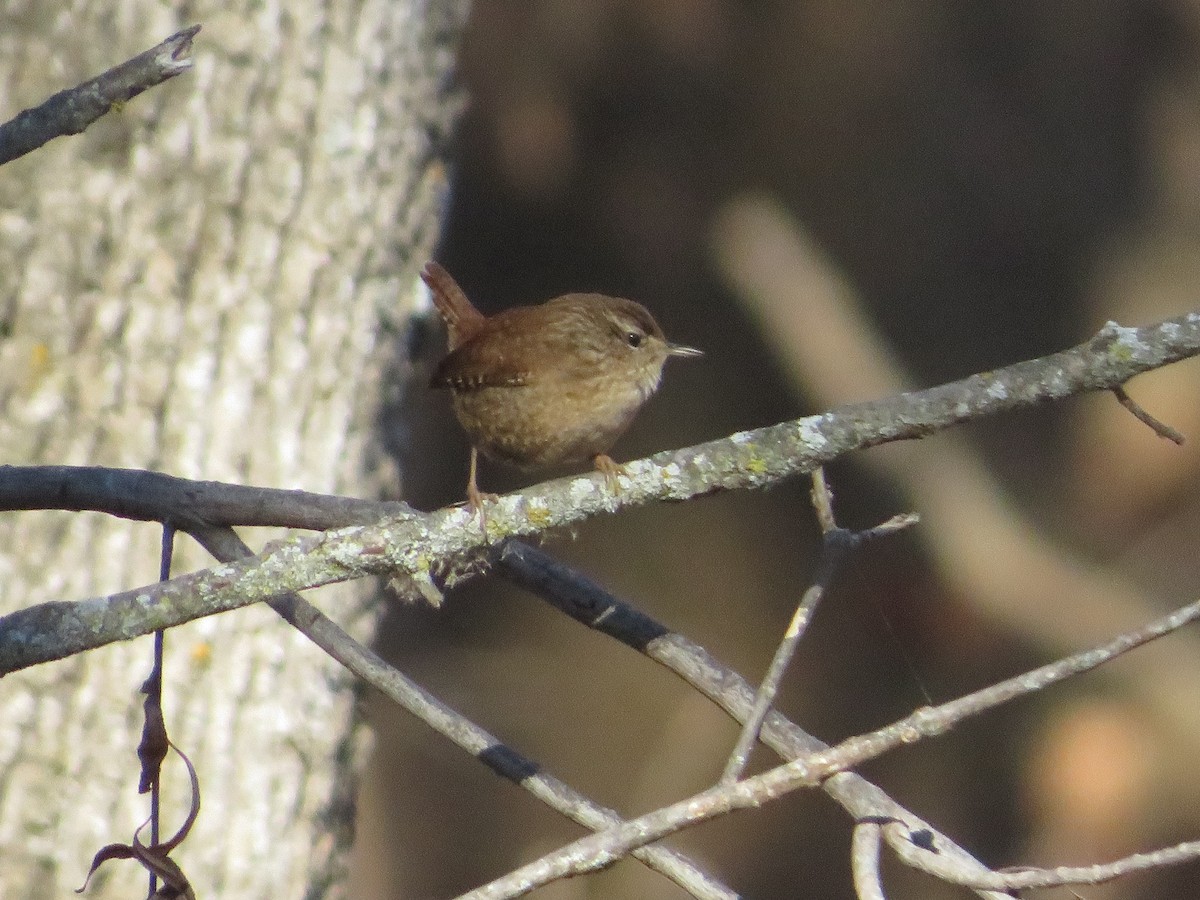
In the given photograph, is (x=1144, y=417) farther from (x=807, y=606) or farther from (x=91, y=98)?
(x=91, y=98)

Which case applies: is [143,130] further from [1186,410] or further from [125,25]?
[1186,410]

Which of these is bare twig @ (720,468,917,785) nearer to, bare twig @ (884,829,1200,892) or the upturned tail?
bare twig @ (884,829,1200,892)

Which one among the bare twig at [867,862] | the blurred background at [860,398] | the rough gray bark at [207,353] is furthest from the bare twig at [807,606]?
the blurred background at [860,398]

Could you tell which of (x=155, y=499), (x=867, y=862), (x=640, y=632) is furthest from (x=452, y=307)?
(x=867, y=862)

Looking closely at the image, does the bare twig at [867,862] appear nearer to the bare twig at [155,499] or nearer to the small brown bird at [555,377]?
the bare twig at [155,499]

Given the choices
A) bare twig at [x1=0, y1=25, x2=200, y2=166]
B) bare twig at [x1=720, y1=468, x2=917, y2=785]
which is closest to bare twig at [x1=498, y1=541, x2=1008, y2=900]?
bare twig at [x1=720, y1=468, x2=917, y2=785]

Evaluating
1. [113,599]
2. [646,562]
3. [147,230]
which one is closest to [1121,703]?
[646,562]
